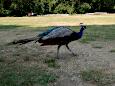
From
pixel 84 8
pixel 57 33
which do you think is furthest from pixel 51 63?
pixel 84 8

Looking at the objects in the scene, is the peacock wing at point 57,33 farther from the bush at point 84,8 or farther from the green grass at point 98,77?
the bush at point 84,8

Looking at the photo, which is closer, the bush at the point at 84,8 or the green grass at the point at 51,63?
the green grass at the point at 51,63

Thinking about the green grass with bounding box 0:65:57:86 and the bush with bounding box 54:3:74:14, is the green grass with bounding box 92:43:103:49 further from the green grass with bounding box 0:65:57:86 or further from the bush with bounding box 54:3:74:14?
the bush with bounding box 54:3:74:14

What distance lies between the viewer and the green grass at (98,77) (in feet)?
21.4

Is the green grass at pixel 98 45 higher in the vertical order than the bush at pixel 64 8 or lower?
higher

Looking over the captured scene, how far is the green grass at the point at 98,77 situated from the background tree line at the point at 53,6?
31.6 m

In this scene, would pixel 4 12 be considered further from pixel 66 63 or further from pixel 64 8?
pixel 66 63

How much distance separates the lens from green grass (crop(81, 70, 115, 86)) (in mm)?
6516

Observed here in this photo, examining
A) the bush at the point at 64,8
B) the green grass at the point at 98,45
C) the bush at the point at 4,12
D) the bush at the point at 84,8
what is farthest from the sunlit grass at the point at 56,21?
the bush at the point at 84,8

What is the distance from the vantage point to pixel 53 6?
41.4 metres

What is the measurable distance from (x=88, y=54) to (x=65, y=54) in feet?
2.05

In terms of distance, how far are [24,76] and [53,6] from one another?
34792 mm

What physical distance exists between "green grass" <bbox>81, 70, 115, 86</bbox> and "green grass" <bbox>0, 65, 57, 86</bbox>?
621mm

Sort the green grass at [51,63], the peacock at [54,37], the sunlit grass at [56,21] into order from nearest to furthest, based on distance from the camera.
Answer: the green grass at [51,63], the peacock at [54,37], the sunlit grass at [56,21]
